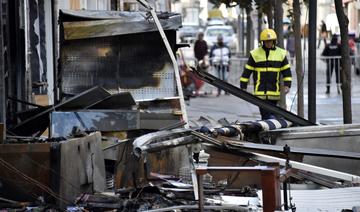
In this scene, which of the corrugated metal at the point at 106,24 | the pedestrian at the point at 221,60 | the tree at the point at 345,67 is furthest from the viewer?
the pedestrian at the point at 221,60

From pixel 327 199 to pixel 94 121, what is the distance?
2.85 m

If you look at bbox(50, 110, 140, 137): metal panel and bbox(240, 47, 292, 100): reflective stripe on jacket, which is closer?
bbox(50, 110, 140, 137): metal panel

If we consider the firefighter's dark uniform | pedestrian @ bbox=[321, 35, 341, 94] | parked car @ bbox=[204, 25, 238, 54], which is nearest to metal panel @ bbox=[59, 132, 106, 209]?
the firefighter's dark uniform

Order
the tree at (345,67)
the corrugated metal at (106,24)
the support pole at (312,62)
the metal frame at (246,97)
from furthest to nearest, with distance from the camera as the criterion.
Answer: the tree at (345,67) < the support pole at (312,62) < the corrugated metal at (106,24) < the metal frame at (246,97)

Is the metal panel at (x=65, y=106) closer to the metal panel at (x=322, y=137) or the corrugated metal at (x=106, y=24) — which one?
the corrugated metal at (x=106, y=24)

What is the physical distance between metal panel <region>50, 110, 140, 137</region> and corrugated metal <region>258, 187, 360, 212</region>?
2213 mm

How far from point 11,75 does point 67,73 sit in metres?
1.23

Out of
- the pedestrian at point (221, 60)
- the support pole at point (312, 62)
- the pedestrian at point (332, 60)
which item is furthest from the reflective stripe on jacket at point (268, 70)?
the pedestrian at point (221, 60)

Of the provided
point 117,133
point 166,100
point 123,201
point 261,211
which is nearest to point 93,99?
point 117,133

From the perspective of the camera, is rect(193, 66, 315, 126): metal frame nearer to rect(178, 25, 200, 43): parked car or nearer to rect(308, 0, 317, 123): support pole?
rect(308, 0, 317, 123): support pole

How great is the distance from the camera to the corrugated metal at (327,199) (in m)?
6.88

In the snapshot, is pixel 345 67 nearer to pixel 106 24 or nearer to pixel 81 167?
pixel 106 24

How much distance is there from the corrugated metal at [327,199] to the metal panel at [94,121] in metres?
2.21

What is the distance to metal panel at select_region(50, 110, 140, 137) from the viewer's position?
8844 mm
